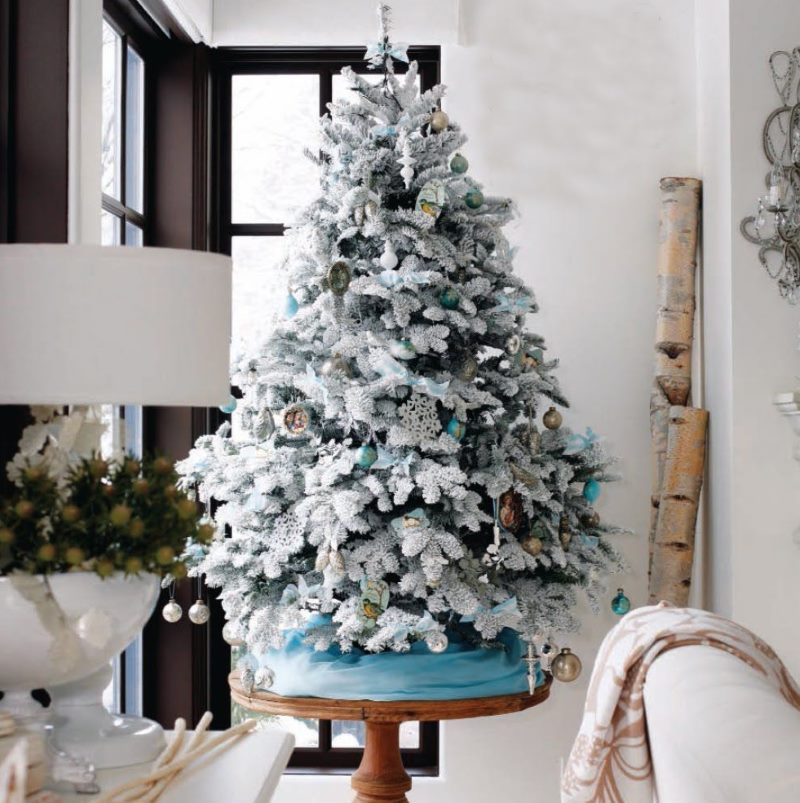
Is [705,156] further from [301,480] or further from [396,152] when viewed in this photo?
[301,480]

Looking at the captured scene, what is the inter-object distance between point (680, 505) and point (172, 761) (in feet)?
7.38

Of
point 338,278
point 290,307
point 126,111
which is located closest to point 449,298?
point 338,278

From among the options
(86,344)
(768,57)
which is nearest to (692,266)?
(768,57)

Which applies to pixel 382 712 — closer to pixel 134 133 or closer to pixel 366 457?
pixel 366 457

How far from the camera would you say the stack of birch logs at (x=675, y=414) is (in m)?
3.33

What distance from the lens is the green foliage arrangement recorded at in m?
1.26

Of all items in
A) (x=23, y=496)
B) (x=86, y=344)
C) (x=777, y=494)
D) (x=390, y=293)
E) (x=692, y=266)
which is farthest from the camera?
(x=692, y=266)

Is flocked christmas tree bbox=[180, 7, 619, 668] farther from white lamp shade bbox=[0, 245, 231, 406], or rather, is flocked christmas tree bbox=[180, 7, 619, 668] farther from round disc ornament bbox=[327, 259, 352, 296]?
white lamp shade bbox=[0, 245, 231, 406]

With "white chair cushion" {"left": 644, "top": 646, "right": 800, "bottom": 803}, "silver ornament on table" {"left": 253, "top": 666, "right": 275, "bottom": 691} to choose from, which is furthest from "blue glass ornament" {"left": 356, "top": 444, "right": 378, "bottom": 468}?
"white chair cushion" {"left": 644, "top": 646, "right": 800, "bottom": 803}

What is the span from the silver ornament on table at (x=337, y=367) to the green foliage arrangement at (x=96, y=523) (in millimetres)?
1327

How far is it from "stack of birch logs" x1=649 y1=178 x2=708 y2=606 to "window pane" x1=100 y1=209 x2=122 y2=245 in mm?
1640

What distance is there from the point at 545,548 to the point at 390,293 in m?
0.72

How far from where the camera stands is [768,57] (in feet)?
10.7

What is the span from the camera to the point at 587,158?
140 inches
